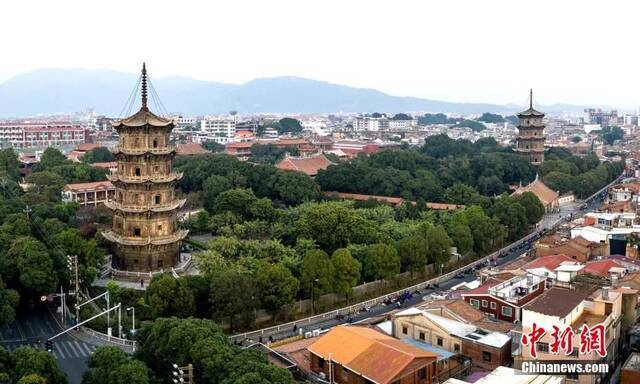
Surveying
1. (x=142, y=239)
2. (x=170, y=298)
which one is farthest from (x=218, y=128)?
(x=170, y=298)

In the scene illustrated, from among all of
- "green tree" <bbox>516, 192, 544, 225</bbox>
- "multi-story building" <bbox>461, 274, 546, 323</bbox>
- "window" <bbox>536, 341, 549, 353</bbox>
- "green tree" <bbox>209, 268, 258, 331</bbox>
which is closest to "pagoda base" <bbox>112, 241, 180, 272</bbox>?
"green tree" <bbox>209, 268, 258, 331</bbox>

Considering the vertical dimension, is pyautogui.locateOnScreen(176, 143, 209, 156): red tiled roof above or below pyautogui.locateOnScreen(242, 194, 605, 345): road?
above

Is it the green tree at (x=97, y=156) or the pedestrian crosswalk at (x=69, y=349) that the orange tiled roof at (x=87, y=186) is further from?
the pedestrian crosswalk at (x=69, y=349)

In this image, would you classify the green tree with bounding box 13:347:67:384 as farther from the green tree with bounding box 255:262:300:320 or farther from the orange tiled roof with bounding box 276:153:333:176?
the orange tiled roof with bounding box 276:153:333:176

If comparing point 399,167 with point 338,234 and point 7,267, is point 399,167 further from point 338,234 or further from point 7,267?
point 7,267

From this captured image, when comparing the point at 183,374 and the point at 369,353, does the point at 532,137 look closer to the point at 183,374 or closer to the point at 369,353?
the point at 369,353
